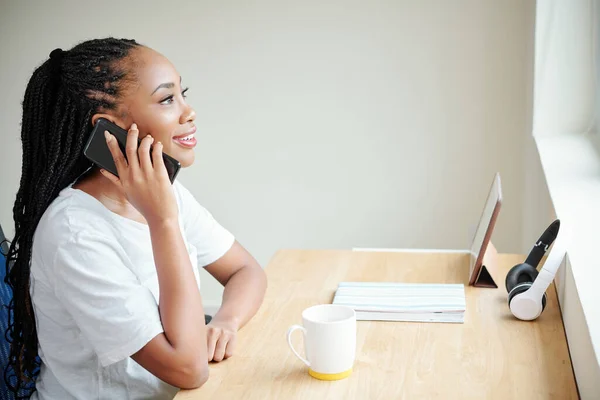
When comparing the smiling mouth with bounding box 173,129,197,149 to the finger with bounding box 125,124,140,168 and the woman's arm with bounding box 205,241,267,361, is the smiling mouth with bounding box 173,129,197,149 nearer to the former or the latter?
the finger with bounding box 125,124,140,168

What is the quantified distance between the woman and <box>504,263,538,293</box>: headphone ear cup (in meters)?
0.52

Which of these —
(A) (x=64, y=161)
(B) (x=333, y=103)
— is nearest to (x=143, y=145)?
(A) (x=64, y=161)

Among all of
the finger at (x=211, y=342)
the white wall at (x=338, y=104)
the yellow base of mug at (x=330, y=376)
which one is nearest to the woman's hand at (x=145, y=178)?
the finger at (x=211, y=342)

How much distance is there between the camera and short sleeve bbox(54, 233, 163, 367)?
3.69 feet

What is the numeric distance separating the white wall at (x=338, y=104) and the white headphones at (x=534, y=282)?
140 centimetres

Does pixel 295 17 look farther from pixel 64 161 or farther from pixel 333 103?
pixel 64 161

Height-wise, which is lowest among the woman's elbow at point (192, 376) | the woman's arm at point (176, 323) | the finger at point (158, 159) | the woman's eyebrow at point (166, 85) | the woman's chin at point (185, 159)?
the woman's elbow at point (192, 376)

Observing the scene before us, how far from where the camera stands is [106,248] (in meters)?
1.19

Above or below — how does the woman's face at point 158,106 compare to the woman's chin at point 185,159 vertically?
above

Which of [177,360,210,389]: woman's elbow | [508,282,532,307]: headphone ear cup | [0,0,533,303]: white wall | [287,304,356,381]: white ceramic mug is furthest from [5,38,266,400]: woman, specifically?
[0,0,533,303]: white wall

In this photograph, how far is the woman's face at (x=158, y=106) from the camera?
129 cm

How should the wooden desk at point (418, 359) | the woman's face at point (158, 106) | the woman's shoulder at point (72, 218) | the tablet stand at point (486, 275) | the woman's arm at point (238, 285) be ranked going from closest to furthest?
1. the wooden desk at point (418, 359)
2. the woman's shoulder at point (72, 218)
3. the woman's face at point (158, 106)
4. the woman's arm at point (238, 285)
5. the tablet stand at point (486, 275)

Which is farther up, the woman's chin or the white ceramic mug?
the woman's chin

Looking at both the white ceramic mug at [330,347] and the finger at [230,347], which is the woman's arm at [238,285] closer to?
the finger at [230,347]
